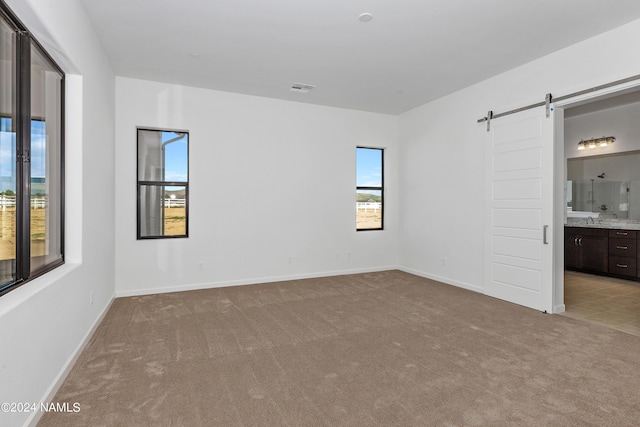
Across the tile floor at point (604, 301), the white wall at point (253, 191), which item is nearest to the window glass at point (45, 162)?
the white wall at point (253, 191)

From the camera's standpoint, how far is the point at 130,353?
2.94m

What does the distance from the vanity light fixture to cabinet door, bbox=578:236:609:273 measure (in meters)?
1.64

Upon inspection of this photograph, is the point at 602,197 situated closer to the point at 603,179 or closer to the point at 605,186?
the point at 605,186

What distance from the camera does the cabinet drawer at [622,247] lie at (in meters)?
5.60

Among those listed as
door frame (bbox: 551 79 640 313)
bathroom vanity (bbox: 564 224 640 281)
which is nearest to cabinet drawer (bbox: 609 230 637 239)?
bathroom vanity (bbox: 564 224 640 281)

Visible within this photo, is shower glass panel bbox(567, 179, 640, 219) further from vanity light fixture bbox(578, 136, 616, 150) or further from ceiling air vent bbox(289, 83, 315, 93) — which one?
ceiling air vent bbox(289, 83, 315, 93)

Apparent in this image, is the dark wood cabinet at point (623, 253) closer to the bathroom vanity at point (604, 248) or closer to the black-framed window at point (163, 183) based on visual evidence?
the bathroom vanity at point (604, 248)

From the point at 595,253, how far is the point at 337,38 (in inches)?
229

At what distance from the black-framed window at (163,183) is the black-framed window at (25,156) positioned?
235 cm

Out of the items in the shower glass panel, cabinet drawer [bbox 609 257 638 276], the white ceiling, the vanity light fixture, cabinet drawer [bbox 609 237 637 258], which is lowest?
cabinet drawer [bbox 609 257 638 276]

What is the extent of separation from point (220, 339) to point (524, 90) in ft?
15.0

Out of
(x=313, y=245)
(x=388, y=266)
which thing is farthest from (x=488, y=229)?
(x=313, y=245)

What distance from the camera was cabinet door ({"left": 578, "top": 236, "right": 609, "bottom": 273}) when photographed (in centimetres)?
594

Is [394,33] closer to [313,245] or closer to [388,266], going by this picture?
[313,245]
